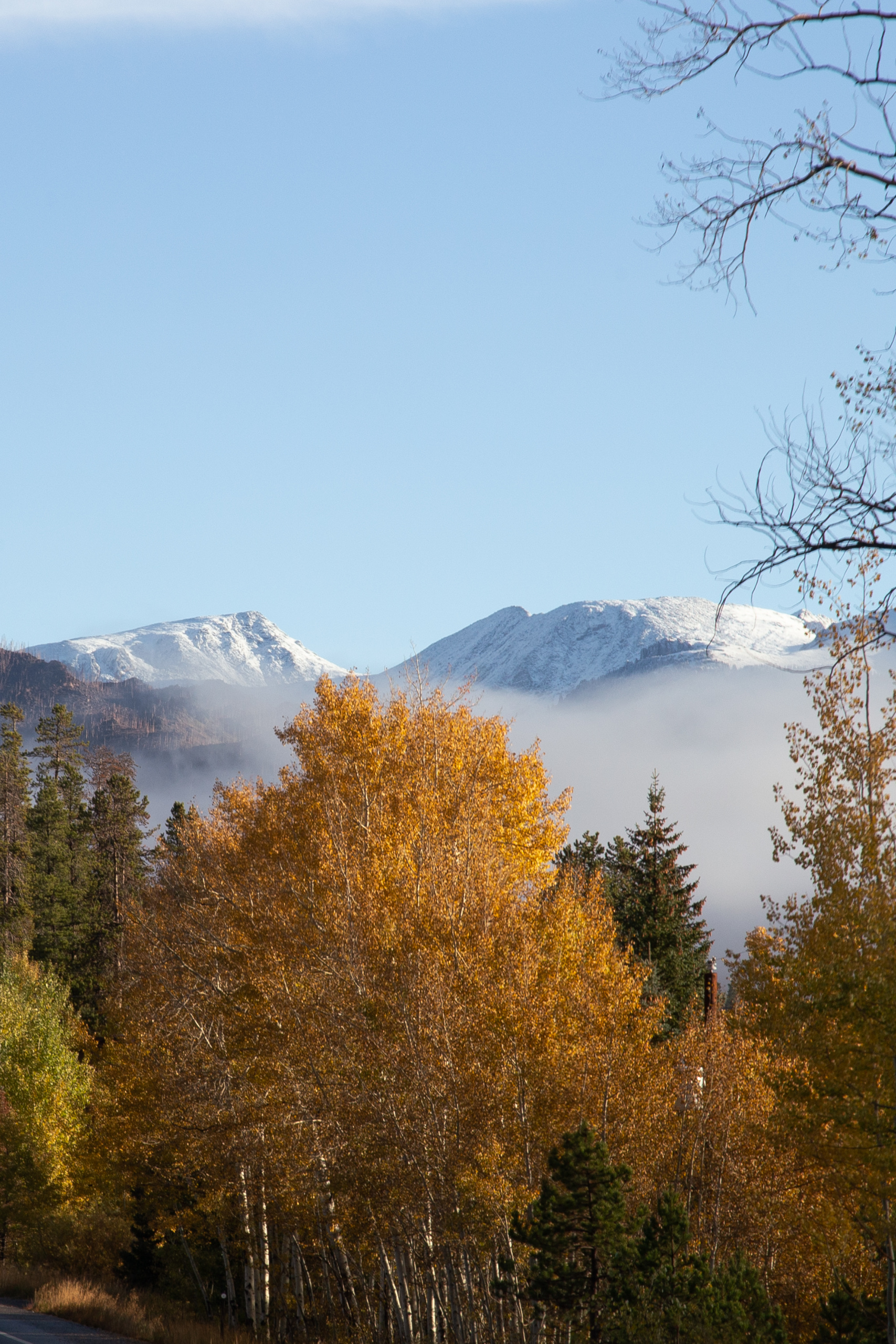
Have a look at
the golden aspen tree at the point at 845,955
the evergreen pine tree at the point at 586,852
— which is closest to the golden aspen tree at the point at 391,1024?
the golden aspen tree at the point at 845,955

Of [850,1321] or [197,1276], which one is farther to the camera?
[197,1276]

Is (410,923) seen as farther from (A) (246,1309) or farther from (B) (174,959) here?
(A) (246,1309)

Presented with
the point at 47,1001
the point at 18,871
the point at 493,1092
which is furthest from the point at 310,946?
the point at 18,871

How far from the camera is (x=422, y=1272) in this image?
20.2 m

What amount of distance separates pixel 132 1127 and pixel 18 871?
3896 cm

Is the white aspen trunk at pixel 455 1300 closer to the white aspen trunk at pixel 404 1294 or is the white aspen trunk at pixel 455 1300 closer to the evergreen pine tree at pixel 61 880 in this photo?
the white aspen trunk at pixel 404 1294

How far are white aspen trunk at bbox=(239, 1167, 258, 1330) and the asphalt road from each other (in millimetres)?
2404

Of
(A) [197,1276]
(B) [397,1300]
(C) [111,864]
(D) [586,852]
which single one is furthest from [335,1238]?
(C) [111,864]

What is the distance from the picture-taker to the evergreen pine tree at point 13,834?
56250 mm

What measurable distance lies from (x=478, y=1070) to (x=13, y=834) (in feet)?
175

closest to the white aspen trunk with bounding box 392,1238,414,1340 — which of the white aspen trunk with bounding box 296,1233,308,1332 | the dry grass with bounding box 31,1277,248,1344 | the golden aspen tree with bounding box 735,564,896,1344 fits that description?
the dry grass with bounding box 31,1277,248,1344

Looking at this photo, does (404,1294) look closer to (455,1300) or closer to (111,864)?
(455,1300)

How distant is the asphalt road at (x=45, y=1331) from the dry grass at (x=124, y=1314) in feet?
0.93

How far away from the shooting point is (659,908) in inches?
1673
